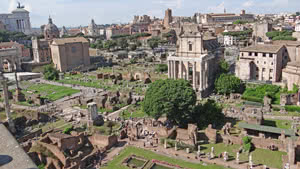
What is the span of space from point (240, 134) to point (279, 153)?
16.8 ft

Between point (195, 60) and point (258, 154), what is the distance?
2426 centimetres

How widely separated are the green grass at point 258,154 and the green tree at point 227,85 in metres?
18.1

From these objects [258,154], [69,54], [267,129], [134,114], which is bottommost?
[258,154]

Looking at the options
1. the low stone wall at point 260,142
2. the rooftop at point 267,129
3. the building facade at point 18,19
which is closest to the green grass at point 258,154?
the low stone wall at point 260,142

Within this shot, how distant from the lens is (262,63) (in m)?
50.4

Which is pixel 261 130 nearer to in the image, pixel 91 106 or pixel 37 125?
pixel 91 106

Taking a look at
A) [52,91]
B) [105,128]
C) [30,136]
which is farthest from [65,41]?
[105,128]

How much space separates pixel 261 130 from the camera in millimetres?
30141

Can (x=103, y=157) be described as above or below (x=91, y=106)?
below

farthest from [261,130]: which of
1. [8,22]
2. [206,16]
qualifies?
[8,22]

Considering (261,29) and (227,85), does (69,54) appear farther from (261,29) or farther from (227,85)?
(261,29)

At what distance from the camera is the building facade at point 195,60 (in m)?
48.2

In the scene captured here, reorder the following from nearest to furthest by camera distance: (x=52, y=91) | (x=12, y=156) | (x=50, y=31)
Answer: (x=12, y=156)
(x=52, y=91)
(x=50, y=31)

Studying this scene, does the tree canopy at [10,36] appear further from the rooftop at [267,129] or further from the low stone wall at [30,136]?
the rooftop at [267,129]
